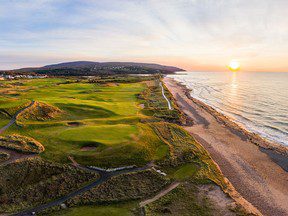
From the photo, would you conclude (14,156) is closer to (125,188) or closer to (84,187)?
(84,187)

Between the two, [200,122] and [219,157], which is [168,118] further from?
[219,157]

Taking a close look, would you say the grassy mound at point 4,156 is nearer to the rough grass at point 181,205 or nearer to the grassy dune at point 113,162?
the grassy dune at point 113,162

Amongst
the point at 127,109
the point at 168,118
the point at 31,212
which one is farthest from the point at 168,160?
the point at 127,109

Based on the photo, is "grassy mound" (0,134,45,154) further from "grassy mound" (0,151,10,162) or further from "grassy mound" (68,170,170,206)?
"grassy mound" (68,170,170,206)

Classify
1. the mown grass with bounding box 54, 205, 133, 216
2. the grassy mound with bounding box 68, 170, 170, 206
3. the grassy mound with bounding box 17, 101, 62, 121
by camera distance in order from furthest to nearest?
the grassy mound with bounding box 17, 101, 62, 121, the grassy mound with bounding box 68, 170, 170, 206, the mown grass with bounding box 54, 205, 133, 216

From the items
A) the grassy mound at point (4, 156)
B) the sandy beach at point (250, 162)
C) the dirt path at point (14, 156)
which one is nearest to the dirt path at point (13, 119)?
the dirt path at point (14, 156)

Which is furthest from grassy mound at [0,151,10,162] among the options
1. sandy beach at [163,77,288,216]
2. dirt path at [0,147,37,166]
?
sandy beach at [163,77,288,216]
